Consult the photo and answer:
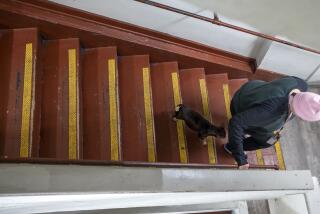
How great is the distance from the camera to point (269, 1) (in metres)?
1.87

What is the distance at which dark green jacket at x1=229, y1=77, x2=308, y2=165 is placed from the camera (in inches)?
94.0

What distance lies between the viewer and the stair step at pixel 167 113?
3078 millimetres

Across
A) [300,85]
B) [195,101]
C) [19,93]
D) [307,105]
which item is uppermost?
[195,101]

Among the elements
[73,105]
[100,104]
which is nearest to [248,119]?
[100,104]

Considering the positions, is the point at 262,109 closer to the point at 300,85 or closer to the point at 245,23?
the point at 300,85

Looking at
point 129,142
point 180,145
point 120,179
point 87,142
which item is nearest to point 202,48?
point 180,145

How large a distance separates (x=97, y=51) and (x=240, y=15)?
4.65 ft

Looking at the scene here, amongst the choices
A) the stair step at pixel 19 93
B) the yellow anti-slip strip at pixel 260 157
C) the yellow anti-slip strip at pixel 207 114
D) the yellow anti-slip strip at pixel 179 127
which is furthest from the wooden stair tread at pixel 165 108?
the stair step at pixel 19 93

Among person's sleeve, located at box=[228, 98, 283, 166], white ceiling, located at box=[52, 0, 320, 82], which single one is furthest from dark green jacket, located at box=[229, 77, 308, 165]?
white ceiling, located at box=[52, 0, 320, 82]

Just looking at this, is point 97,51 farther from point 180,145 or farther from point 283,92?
point 283,92

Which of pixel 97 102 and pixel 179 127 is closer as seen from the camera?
pixel 97 102

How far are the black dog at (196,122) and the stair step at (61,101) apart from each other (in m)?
0.81

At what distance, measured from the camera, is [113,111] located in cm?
280

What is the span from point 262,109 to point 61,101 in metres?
1.37
